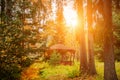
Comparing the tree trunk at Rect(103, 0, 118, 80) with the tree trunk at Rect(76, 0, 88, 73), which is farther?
the tree trunk at Rect(76, 0, 88, 73)

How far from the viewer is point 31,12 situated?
1330 centimetres

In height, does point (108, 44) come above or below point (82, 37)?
below

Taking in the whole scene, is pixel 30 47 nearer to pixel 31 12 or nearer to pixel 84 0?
pixel 31 12

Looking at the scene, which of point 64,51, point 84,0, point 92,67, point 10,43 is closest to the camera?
point 10,43

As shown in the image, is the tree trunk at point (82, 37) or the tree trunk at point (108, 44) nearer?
the tree trunk at point (108, 44)

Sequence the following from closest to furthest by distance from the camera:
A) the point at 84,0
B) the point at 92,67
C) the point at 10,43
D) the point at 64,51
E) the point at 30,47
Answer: the point at 10,43 < the point at 30,47 < the point at 92,67 < the point at 84,0 < the point at 64,51

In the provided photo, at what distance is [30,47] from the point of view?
13.1 meters

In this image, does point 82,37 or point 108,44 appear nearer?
point 108,44

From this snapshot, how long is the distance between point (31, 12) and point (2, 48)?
3.39 metres

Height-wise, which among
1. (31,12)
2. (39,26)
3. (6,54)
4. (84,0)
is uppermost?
(84,0)

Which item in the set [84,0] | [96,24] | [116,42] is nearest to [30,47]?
[96,24]

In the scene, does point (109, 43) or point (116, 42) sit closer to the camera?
point (109, 43)

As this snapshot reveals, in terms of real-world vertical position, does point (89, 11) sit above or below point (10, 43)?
above

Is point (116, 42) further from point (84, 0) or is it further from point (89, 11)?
point (89, 11)
